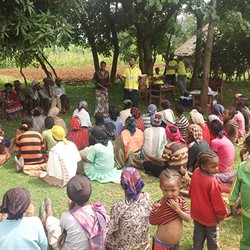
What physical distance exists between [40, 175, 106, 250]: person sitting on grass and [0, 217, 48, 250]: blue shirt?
1.26ft

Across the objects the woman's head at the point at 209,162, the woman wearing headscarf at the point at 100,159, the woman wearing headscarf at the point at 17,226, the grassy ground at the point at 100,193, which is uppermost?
the woman's head at the point at 209,162

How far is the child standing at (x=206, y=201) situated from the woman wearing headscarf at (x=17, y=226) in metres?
1.79

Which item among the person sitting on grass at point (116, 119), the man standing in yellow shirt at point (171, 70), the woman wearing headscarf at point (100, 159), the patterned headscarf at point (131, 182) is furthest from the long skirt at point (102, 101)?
the patterned headscarf at point (131, 182)

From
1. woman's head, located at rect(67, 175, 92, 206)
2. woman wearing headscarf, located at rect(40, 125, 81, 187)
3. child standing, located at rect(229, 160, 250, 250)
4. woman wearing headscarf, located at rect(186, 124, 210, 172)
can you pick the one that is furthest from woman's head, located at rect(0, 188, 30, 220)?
woman wearing headscarf, located at rect(186, 124, 210, 172)

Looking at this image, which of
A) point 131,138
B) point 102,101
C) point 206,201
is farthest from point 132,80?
point 206,201

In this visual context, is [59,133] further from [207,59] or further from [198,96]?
[198,96]

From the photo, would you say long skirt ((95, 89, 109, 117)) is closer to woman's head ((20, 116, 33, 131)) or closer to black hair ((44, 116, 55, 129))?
black hair ((44, 116, 55, 129))

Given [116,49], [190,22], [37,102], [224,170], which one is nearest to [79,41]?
[116,49]

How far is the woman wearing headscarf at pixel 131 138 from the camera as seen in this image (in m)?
7.47

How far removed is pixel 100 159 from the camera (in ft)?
22.3

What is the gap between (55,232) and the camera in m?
4.41

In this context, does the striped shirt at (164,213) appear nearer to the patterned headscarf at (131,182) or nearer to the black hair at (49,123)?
the patterned headscarf at (131,182)

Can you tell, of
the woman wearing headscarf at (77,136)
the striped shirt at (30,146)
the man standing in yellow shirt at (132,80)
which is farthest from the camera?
the man standing in yellow shirt at (132,80)

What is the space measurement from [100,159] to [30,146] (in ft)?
4.51
